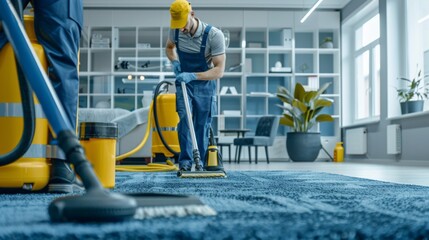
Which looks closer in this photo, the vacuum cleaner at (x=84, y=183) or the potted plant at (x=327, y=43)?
the vacuum cleaner at (x=84, y=183)

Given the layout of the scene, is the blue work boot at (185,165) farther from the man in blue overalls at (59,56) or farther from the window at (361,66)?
the window at (361,66)

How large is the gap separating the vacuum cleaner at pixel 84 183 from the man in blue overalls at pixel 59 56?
0.48 metres

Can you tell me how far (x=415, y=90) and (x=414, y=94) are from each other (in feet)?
0.48

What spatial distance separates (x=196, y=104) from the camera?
286 cm

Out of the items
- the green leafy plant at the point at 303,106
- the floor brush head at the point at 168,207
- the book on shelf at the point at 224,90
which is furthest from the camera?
the book on shelf at the point at 224,90

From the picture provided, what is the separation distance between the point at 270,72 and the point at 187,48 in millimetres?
4837

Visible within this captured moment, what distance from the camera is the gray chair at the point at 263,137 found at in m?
6.20

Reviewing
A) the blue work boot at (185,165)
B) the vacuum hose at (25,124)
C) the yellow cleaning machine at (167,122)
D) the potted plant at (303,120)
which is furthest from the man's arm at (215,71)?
the potted plant at (303,120)

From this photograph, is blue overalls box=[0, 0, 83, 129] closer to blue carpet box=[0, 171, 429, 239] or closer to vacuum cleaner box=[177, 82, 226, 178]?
blue carpet box=[0, 171, 429, 239]

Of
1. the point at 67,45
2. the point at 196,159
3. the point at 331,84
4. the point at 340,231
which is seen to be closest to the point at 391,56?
the point at 331,84

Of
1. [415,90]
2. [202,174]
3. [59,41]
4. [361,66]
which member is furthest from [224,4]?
[59,41]

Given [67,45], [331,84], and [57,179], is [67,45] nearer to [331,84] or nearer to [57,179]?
[57,179]

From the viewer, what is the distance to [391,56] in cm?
588

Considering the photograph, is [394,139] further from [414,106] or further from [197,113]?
[197,113]
